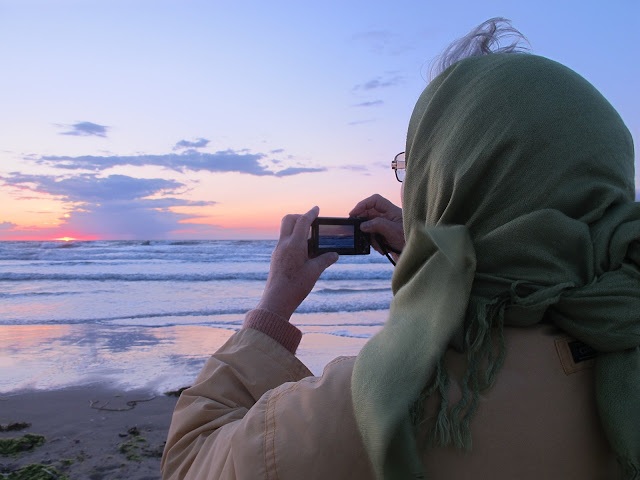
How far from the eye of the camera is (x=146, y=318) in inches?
Result: 367

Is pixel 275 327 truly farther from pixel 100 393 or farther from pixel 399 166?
pixel 100 393

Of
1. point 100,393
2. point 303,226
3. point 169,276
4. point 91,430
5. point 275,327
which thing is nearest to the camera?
point 275,327

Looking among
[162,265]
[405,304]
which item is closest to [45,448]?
[405,304]

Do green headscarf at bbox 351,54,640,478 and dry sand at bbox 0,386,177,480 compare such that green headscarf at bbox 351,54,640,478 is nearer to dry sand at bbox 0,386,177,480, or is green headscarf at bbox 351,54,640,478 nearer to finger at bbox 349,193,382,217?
finger at bbox 349,193,382,217

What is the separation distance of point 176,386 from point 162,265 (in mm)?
15031

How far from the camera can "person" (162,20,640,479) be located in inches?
33.8

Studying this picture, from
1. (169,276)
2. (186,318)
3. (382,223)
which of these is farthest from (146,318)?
(382,223)

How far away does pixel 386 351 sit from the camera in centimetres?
87

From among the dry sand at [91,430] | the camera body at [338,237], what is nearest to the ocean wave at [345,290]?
the dry sand at [91,430]

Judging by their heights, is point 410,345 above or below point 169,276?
above

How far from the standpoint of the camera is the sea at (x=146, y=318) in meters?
6.00

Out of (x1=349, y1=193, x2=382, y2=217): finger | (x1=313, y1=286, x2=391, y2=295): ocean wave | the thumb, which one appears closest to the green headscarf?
A: the thumb

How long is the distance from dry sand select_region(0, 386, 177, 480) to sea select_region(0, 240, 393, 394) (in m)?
0.36

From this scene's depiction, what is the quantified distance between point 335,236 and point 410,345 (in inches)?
36.1
